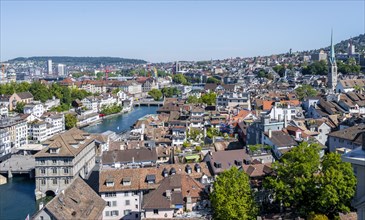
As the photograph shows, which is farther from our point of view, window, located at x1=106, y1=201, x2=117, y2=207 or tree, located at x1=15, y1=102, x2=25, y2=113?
tree, located at x1=15, y1=102, x2=25, y2=113

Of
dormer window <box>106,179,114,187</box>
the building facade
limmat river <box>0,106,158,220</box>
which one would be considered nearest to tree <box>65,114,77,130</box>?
limmat river <box>0,106,158,220</box>

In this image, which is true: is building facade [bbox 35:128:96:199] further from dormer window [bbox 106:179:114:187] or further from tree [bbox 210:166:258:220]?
tree [bbox 210:166:258:220]

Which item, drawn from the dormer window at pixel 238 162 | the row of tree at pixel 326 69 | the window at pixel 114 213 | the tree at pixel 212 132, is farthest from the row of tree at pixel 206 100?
the window at pixel 114 213

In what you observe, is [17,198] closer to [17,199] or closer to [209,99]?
[17,199]

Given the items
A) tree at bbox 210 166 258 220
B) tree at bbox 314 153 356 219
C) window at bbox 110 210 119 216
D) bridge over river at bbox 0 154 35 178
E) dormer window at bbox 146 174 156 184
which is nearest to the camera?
tree at bbox 314 153 356 219

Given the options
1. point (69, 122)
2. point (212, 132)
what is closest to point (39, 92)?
point (69, 122)

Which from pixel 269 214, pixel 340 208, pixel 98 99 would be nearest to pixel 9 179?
pixel 269 214

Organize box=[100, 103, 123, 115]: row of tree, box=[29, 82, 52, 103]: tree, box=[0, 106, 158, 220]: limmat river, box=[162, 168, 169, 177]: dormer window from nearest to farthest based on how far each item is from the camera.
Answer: box=[162, 168, 169, 177]: dormer window → box=[0, 106, 158, 220]: limmat river → box=[100, 103, 123, 115]: row of tree → box=[29, 82, 52, 103]: tree

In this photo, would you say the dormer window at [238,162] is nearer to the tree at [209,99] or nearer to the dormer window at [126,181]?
the dormer window at [126,181]
